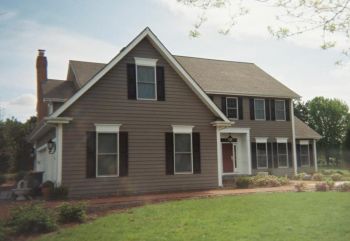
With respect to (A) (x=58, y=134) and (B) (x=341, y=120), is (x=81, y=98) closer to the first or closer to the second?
(A) (x=58, y=134)

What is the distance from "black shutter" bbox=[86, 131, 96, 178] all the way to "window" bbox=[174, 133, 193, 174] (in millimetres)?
3702

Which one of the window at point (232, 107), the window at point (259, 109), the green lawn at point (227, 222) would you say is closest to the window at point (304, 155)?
the window at point (259, 109)

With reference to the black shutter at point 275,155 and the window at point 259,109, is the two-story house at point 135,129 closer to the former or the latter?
the window at point 259,109

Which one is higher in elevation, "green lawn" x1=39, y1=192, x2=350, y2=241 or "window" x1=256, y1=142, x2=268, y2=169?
"window" x1=256, y1=142, x2=268, y2=169

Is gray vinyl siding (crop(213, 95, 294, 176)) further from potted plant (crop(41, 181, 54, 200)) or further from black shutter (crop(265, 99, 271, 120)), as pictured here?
potted plant (crop(41, 181, 54, 200))

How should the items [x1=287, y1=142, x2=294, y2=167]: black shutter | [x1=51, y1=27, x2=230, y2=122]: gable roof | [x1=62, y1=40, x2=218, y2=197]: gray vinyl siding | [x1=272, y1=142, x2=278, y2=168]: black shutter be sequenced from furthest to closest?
[x1=287, y1=142, x2=294, y2=167]: black shutter
[x1=272, y1=142, x2=278, y2=168]: black shutter
[x1=51, y1=27, x2=230, y2=122]: gable roof
[x1=62, y1=40, x2=218, y2=197]: gray vinyl siding

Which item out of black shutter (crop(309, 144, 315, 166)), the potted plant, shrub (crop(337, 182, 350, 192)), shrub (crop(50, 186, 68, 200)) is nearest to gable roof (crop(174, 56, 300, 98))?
black shutter (crop(309, 144, 315, 166))

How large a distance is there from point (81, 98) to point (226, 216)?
817cm

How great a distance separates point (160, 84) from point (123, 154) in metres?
3.60

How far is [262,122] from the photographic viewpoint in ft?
89.8

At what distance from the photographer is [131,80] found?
56.6 ft

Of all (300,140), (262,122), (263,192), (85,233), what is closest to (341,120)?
(300,140)

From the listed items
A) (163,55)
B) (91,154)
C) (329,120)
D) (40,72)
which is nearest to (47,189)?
(91,154)

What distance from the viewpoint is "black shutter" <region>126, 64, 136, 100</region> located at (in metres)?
17.2
